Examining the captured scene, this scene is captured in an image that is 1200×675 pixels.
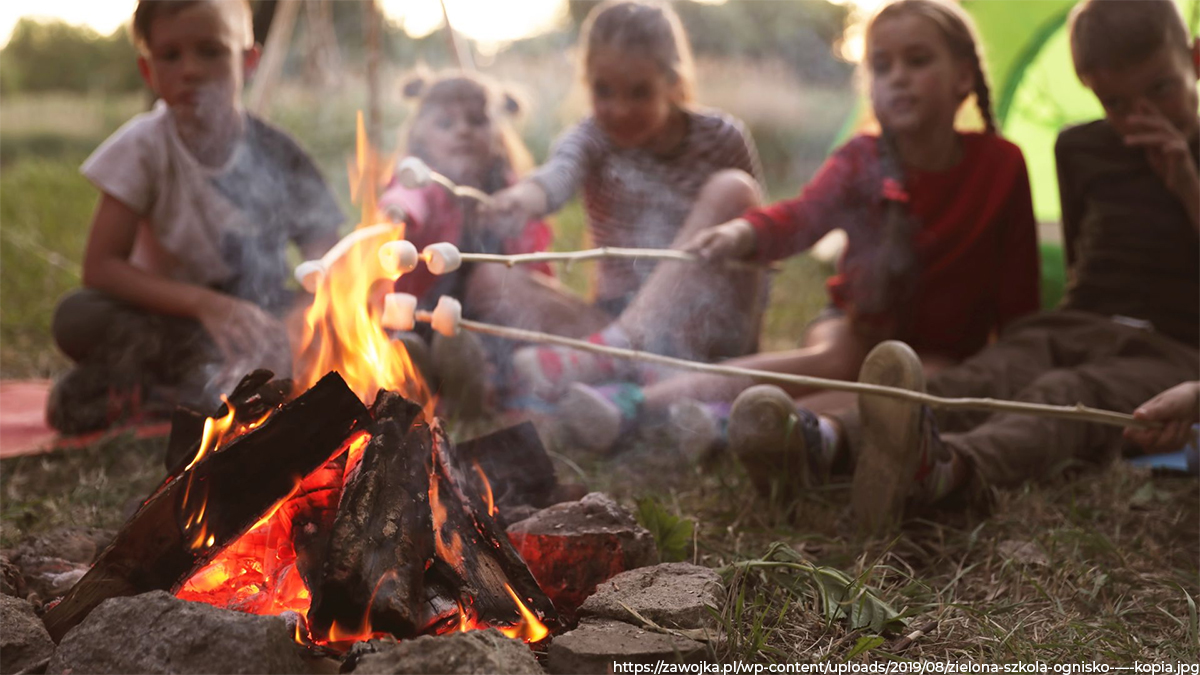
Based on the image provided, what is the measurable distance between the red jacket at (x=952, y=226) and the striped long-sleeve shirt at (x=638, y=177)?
14.1 inches

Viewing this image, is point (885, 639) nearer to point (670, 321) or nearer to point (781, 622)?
point (781, 622)

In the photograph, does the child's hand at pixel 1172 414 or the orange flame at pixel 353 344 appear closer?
the orange flame at pixel 353 344

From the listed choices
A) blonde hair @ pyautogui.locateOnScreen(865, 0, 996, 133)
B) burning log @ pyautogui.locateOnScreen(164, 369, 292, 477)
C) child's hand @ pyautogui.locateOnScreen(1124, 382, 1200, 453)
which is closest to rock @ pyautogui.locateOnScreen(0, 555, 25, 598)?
burning log @ pyautogui.locateOnScreen(164, 369, 292, 477)

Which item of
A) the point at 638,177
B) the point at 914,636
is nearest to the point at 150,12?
the point at 638,177

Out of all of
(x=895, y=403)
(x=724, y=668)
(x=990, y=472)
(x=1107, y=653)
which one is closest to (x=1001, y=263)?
(x=990, y=472)

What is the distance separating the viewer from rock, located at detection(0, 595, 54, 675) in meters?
1.17

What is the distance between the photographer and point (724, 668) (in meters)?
1.22

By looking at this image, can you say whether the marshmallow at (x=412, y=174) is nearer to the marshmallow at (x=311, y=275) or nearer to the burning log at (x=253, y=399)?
the marshmallow at (x=311, y=275)

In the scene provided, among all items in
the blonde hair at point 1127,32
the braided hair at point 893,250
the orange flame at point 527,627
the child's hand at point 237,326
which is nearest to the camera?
the orange flame at point 527,627

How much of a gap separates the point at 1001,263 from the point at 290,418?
6.51 feet

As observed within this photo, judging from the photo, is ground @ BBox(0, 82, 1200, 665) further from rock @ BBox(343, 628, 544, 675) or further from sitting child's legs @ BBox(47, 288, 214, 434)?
rock @ BBox(343, 628, 544, 675)

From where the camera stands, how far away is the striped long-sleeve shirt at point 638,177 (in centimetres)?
283

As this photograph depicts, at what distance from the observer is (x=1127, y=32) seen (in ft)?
7.20

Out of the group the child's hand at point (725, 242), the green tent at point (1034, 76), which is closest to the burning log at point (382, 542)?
the child's hand at point (725, 242)
